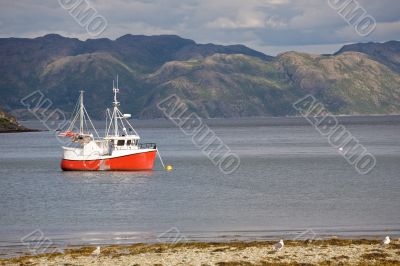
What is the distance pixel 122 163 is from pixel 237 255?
61806mm

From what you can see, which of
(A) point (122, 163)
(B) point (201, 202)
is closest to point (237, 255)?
(B) point (201, 202)

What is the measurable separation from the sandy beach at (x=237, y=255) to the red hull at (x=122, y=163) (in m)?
54.9

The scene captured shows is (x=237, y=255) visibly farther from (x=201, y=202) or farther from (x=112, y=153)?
(x=112, y=153)

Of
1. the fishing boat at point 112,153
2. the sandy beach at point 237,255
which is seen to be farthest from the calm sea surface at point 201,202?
the sandy beach at point 237,255

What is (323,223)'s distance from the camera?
177 feet

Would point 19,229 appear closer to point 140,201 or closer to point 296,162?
point 140,201

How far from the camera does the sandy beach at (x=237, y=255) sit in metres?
35.5

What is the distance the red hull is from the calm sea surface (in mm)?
1128

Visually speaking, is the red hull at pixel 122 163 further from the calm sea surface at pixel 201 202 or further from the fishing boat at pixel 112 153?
the calm sea surface at pixel 201 202

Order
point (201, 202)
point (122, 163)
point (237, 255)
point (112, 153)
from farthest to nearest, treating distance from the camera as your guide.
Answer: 1. point (112, 153)
2. point (122, 163)
3. point (201, 202)
4. point (237, 255)

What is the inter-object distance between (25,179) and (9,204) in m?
29.5

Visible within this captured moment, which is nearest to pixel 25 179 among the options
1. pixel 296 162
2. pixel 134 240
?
pixel 296 162

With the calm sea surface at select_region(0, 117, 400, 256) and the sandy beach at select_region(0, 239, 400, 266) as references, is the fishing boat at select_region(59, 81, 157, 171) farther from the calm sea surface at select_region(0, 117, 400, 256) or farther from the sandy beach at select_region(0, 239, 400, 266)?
the sandy beach at select_region(0, 239, 400, 266)

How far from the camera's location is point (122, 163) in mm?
98125
